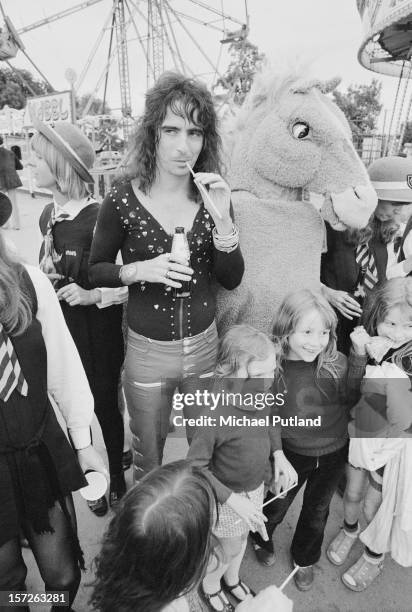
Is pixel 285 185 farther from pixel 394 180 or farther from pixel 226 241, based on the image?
pixel 394 180

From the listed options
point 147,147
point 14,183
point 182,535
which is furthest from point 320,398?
point 14,183

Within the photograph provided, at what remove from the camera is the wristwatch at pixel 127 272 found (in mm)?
1365

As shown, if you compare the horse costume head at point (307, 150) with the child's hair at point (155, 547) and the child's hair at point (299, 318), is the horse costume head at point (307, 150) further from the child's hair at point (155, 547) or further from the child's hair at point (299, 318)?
the child's hair at point (155, 547)

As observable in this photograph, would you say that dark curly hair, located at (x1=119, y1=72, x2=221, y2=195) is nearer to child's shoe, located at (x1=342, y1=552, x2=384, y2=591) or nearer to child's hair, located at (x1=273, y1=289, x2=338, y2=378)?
child's hair, located at (x1=273, y1=289, x2=338, y2=378)

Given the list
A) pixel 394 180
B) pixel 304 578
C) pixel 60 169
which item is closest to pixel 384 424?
pixel 304 578

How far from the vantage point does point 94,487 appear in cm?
121

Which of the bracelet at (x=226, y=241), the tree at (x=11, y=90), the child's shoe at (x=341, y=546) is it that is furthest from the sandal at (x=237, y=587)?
the tree at (x=11, y=90)

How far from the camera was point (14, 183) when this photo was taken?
5.37m

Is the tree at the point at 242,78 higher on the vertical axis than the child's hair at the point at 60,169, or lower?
higher

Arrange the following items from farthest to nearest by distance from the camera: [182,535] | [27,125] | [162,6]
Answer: [162,6]
[27,125]
[182,535]

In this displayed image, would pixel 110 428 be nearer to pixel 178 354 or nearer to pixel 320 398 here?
pixel 178 354

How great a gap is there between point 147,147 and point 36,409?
0.98m

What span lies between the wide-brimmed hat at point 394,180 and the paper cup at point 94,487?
169 cm

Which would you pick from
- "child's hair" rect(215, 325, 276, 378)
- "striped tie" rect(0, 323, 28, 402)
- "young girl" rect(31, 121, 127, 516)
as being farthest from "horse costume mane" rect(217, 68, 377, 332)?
"striped tie" rect(0, 323, 28, 402)
